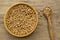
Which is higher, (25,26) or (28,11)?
(28,11)

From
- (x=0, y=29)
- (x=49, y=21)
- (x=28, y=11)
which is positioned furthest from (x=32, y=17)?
(x=0, y=29)

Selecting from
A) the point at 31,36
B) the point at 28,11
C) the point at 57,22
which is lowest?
the point at 31,36

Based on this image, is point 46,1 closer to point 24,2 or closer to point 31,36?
point 24,2

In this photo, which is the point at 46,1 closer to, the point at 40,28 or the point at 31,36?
the point at 40,28

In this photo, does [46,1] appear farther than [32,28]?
Yes

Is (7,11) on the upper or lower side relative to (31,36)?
upper

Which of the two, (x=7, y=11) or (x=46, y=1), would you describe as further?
(x=46, y=1)

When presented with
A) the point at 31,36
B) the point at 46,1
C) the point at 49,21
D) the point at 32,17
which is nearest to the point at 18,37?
the point at 31,36

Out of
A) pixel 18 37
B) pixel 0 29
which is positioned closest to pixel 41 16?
pixel 18 37
